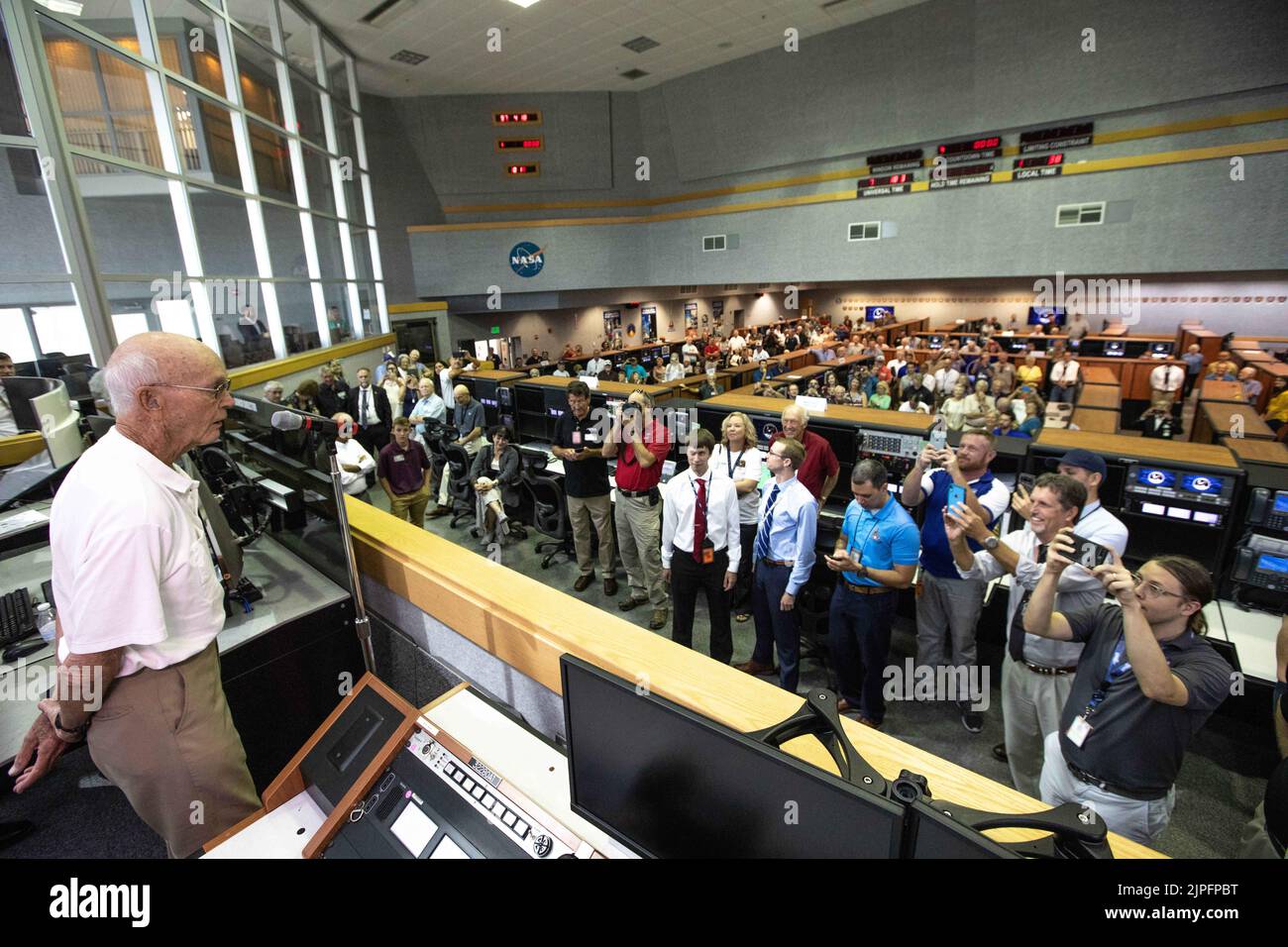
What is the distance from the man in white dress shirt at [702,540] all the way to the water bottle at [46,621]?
2.75 m

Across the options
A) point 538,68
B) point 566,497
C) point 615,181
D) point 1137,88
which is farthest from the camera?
point 615,181

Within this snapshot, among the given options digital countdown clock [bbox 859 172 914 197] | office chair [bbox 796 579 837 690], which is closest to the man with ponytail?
office chair [bbox 796 579 837 690]

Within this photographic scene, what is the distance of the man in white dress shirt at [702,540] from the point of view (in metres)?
3.39

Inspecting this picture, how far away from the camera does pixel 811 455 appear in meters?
4.07

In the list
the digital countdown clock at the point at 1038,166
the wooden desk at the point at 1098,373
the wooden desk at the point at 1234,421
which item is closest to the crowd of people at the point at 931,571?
the wooden desk at the point at 1234,421

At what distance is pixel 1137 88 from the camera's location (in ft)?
29.5

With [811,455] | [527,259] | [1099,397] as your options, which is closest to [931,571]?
[811,455]

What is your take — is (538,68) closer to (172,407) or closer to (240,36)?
(240,36)

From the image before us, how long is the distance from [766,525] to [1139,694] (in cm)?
177

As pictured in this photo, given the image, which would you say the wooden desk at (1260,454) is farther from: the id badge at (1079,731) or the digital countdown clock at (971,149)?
the digital countdown clock at (971,149)

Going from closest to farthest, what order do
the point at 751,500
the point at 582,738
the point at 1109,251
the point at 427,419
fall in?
the point at 582,738 → the point at 751,500 → the point at 427,419 → the point at 1109,251

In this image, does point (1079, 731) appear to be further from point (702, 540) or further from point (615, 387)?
point (615, 387)

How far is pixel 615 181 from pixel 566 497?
1312cm
